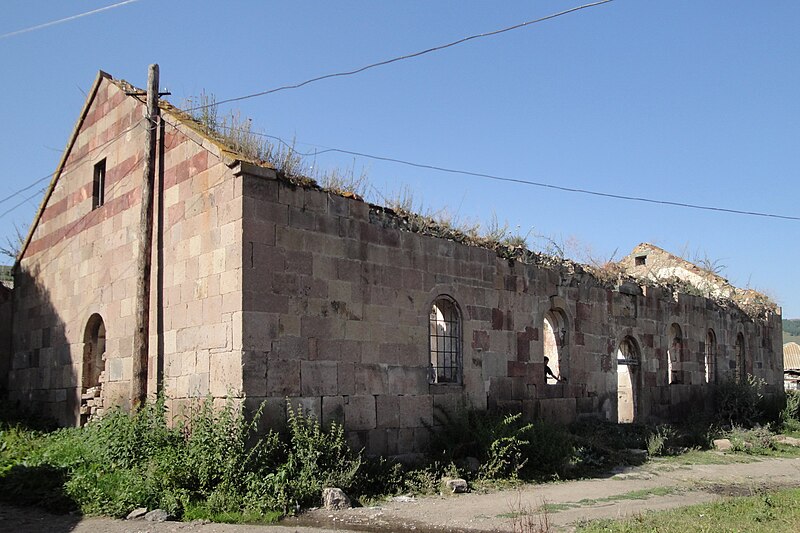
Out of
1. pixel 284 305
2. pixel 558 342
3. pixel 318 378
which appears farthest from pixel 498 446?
pixel 558 342

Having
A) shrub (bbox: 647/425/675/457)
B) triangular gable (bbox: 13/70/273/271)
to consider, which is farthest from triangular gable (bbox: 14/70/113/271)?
shrub (bbox: 647/425/675/457)

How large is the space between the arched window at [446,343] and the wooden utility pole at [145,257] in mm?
4904

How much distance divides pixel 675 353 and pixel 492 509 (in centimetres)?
1282

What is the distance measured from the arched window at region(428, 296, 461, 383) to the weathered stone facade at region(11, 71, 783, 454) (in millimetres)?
30

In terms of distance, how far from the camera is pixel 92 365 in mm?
14359

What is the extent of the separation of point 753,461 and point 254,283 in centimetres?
1143

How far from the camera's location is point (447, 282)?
531 inches

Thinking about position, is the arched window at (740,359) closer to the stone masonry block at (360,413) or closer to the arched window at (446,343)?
the arched window at (446,343)

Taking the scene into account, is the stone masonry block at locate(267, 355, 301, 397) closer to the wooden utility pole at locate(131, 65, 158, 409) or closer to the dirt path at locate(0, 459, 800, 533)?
the dirt path at locate(0, 459, 800, 533)

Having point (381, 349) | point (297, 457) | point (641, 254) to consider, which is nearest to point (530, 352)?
point (381, 349)

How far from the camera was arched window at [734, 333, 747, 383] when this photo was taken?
2412 cm

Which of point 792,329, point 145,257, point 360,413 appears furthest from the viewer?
point 792,329

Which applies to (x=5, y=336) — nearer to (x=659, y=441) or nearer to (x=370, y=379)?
(x=370, y=379)

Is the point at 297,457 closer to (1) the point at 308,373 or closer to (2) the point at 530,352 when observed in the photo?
(1) the point at 308,373
